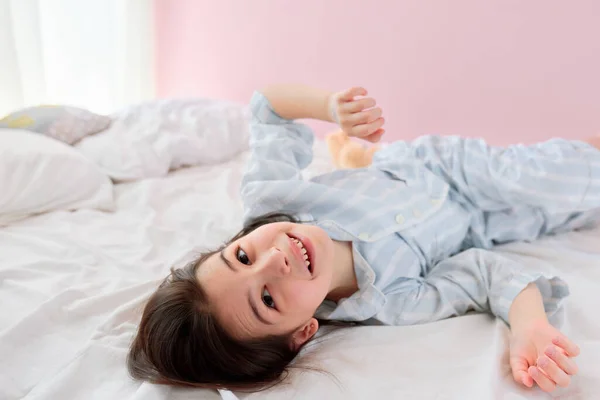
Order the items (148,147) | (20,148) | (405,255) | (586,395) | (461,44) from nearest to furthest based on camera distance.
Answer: (586,395) < (405,255) < (20,148) < (148,147) < (461,44)

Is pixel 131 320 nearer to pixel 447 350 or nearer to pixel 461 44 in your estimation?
pixel 447 350

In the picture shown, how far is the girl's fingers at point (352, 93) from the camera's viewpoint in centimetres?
100

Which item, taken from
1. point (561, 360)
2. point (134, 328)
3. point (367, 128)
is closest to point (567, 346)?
point (561, 360)

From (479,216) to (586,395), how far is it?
526 millimetres

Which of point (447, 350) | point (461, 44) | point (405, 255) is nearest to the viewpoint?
point (447, 350)

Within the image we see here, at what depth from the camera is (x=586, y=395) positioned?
698 millimetres

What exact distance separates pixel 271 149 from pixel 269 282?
0.42 meters

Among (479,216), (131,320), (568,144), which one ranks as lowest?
(131,320)

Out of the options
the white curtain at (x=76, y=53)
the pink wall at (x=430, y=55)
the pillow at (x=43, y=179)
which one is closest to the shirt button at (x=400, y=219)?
the pillow at (x=43, y=179)

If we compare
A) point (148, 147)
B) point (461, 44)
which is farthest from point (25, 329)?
point (461, 44)

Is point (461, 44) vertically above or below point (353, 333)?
above

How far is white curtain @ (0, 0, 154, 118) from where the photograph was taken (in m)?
1.77

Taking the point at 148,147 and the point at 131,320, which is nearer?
the point at 131,320

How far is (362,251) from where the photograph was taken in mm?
1000
